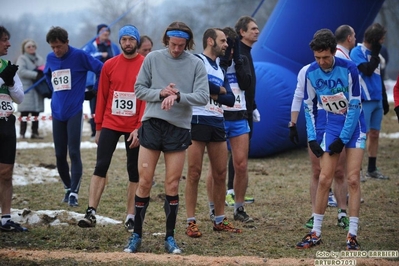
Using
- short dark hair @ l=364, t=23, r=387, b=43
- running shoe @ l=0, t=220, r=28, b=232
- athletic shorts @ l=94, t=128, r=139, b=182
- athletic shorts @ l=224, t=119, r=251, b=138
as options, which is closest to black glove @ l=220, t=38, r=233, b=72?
athletic shorts @ l=224, t=119, r=251, b=138

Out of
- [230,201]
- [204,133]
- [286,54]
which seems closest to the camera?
[204,133]

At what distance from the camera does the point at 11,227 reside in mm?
7727

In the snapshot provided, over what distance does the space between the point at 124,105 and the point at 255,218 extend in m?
2.13

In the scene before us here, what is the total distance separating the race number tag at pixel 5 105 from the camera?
766 cm

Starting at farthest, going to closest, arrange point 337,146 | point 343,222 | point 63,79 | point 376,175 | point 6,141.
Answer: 1. point 376,175
2. point 63,79
3. point 343,222
4. point 6,141
5. point 337,146

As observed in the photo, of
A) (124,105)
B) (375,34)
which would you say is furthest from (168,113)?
(375,34)

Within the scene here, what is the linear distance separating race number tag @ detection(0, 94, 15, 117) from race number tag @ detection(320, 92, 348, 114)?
10.2ft

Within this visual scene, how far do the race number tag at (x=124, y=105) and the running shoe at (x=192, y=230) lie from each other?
1.26 meters

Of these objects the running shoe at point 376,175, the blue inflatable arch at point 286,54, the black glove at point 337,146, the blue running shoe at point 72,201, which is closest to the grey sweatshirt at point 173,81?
the black glove at point 337,146

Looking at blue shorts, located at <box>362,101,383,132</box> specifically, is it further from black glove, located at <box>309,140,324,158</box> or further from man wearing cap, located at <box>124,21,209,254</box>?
man wearing cap, located at <box>124,21,209,254</box>

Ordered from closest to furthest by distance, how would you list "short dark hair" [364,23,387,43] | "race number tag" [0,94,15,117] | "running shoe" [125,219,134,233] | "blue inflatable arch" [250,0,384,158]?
1. "race number tag" [0,94,15,117]
2. "running shoe" [125,219,134,233]
3. "short dark hair" [364,23,387,43]
4. "blue inflatable arch" [250,0,384,158]

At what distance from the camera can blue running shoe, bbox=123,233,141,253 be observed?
21.7 ft

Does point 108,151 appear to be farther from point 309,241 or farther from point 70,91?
point 309,241

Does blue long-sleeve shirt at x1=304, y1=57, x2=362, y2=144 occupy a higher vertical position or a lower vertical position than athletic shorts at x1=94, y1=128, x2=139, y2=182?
higher
